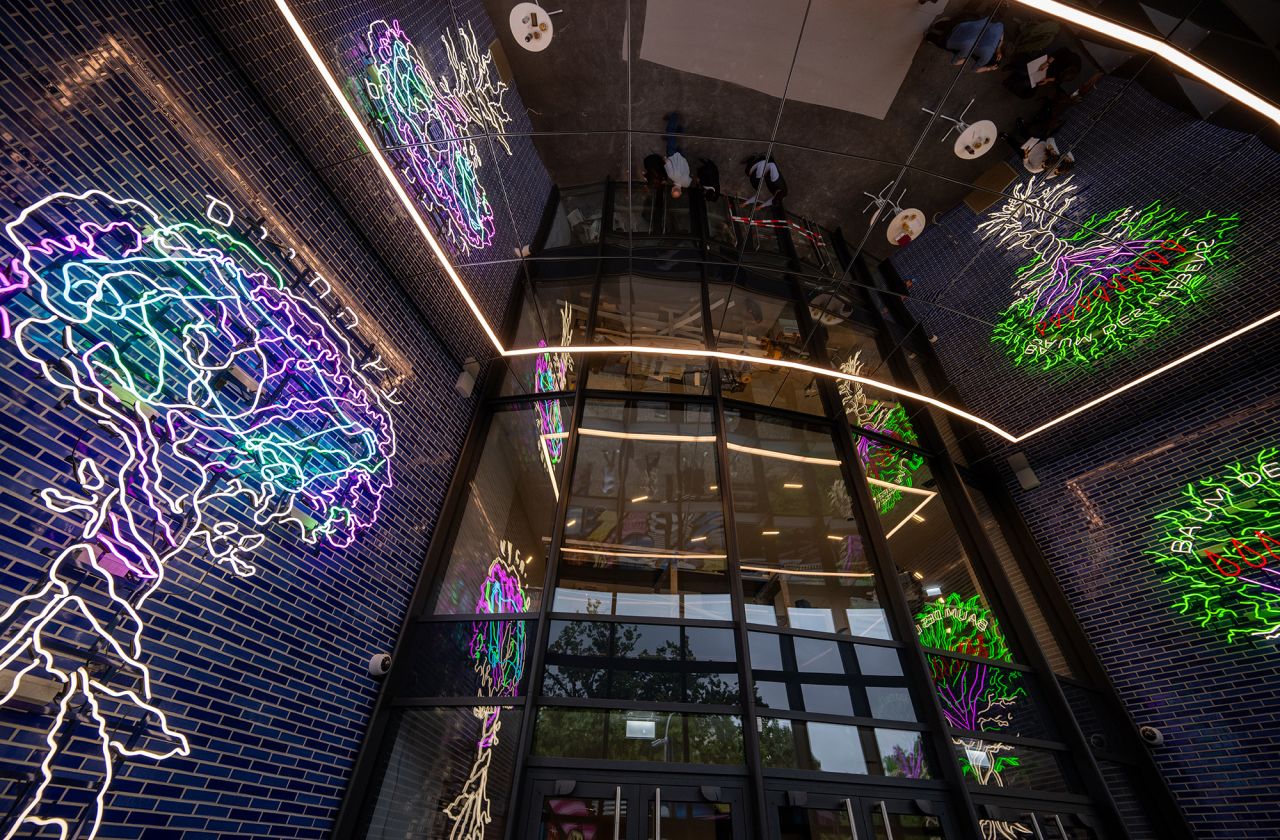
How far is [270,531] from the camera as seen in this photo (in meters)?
3.27

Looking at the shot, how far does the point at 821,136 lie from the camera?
8477 mm

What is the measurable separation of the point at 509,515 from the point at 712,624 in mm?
2114

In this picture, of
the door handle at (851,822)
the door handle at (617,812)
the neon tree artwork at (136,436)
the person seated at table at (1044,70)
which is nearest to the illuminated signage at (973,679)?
the door handle at (851,822)

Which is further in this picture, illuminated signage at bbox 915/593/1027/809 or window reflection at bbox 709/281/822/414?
window reflection at bbox 709/281/822/414

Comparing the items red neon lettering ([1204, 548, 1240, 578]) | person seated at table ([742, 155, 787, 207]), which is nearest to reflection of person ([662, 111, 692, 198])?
person seated at table ([742, 155, 787, 207])

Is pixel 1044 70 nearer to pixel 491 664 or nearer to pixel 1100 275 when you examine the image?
pixel 1100 275

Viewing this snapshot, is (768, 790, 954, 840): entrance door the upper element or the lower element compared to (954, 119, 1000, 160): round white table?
lower

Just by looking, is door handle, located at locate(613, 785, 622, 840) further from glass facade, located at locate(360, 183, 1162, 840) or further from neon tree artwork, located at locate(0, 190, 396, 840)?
neon tree artwork, located at locate(0, 190, 396, 840)

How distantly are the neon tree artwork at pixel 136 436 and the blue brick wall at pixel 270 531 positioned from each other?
6cm

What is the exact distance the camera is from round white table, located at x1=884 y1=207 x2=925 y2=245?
25.0 ft

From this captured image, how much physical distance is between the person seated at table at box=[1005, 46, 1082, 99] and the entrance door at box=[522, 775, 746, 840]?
28.0 ft

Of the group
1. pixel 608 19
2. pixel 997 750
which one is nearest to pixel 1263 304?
pixel 997 750

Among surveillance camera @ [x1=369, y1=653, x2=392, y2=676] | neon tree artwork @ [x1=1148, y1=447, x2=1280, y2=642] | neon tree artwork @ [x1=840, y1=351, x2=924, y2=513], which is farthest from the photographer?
neon tree artwork @ [x1=840, y1=351, x2=924, y2=513]

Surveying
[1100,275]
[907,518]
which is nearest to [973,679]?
[907,518]
